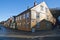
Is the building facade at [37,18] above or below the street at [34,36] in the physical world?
above

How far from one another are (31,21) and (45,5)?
7764 millimetres

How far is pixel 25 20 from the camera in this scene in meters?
43.2

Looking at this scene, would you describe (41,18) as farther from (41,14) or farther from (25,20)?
(25,20)

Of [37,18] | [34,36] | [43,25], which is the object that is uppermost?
[37,18]

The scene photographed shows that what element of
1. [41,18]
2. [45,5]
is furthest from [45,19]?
[45,5]

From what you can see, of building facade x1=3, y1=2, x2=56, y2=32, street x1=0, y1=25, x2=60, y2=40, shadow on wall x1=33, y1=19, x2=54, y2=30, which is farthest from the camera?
shadow on wall x1=33, y1=19, x2=54, y2=30

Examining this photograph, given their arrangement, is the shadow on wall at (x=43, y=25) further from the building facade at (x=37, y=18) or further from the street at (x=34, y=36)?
the street at (x=34, y=36)

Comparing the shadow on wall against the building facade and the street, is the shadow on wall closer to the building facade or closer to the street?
the building facade

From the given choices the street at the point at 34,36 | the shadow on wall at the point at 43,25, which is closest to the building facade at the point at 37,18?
the shadow on wall at the point at 43,25

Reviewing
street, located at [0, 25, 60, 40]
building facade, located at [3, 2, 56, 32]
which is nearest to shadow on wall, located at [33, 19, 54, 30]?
building facade, located at [3, 2, 56, 32]

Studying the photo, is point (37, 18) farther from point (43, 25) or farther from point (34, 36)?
point (34, 36)

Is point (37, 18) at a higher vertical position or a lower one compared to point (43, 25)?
higher

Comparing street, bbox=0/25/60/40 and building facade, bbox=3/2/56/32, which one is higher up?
building facade, bbox=3/2/56/32

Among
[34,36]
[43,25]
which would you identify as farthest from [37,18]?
[34,36]
